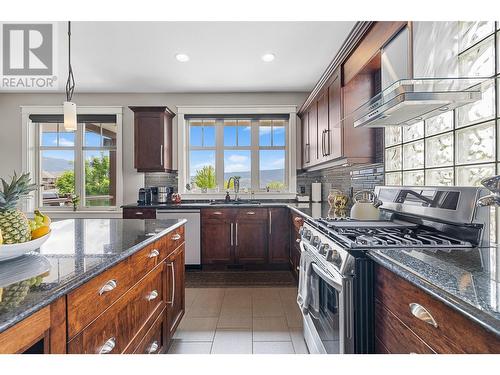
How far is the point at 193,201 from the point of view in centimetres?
465

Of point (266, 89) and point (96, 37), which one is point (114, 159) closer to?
point (96, 37)

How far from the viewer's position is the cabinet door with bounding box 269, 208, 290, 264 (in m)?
4.00

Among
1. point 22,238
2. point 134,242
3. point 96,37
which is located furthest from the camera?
point 96,37

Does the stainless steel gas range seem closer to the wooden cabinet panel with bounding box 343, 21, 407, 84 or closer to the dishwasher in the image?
the wooden cabinet panel with bounding box 343, 21, 407, 84

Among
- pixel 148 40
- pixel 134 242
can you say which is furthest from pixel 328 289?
pixel 148 40

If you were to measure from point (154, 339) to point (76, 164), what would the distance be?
398cm

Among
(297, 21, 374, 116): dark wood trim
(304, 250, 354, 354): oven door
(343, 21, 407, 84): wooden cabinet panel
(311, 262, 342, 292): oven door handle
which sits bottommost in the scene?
(304, 250, 354, 354): oven door

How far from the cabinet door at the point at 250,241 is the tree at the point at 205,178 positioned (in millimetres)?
1024

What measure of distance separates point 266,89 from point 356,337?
386 cm

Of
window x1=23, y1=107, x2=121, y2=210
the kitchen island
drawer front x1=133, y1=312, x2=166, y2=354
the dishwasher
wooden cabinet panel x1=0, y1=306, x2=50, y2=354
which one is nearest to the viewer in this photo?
wooden cabinet panel x1=0, y1=306, x2=50, y2=354

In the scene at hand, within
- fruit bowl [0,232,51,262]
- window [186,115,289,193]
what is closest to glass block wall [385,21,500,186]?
fruit bowl [0,232,51,262]

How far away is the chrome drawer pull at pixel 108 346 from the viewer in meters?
1.10

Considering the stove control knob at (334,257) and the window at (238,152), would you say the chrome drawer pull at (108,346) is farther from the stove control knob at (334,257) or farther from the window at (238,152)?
the window at (238,152)

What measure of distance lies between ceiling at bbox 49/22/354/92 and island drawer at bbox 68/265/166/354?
2303mm
